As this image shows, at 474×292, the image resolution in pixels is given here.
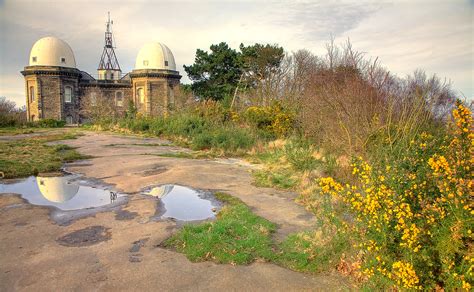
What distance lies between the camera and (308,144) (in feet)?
39.7

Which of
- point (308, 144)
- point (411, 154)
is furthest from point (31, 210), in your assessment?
point (308, 144)

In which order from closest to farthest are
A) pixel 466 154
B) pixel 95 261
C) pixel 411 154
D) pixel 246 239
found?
pixel 466 154, pixel 411 154, pixel 95 261, pixel 246 239

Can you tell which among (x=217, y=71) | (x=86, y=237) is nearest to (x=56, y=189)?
(x=86, y=237)

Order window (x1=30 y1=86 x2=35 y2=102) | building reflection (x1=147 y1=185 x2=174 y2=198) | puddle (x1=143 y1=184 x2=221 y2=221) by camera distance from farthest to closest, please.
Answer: window (x1=30 y1=86 x2=35 y2=102) → building reflection (x1=147 y1=185 x2=174 y2=198) → puddle (x1=143 y1=184 x2=221 y2=221)

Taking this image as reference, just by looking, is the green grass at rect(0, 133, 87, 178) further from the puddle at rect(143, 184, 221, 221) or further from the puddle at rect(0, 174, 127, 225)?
the puddle at rect(143, 184, 221, 221)

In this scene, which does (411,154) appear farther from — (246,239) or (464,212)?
(246,239)

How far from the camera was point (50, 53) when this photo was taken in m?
41.4

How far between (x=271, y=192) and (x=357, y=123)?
290 cm

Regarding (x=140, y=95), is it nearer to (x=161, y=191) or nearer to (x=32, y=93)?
(x=32, y=93)

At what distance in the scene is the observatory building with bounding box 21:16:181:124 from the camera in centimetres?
4050

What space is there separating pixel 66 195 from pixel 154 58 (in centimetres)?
3828

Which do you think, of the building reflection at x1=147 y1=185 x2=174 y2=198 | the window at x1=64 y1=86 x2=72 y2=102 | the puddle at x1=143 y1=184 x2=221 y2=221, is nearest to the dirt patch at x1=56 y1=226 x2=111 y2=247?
the puddle at x1=143 y1=184 x2=221 y2=221

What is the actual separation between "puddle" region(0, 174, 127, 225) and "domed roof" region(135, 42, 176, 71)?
35614 mm

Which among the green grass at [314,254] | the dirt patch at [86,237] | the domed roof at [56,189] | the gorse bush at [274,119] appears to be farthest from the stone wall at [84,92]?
the green grass at [314,254]
